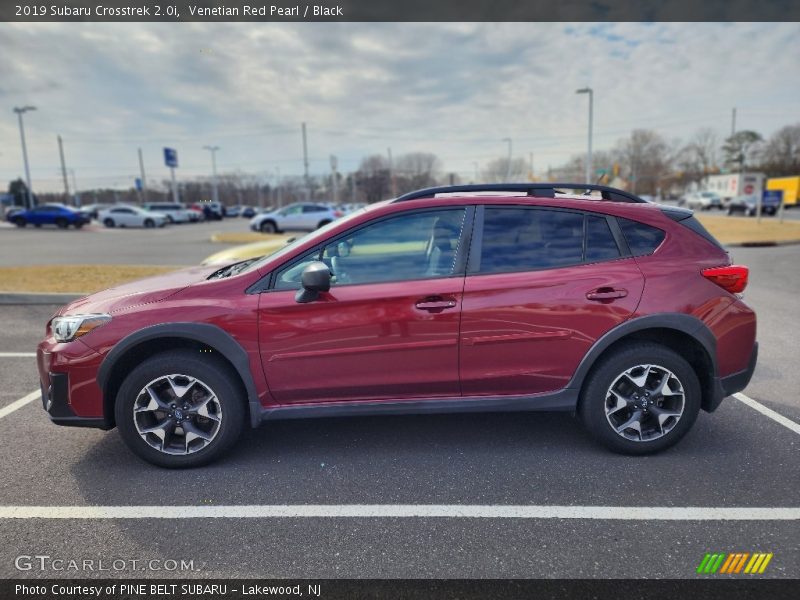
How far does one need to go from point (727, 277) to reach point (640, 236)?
1.96ft

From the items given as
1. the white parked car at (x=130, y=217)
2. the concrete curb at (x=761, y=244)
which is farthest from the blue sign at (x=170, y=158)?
the concrete curb at (x=761, y=244)

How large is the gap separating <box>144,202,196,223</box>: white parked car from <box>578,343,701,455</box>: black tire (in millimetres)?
41780

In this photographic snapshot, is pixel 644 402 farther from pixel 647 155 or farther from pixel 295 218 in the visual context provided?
pixel 647 155

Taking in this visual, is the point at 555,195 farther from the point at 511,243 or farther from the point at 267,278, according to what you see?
the point at 267,278

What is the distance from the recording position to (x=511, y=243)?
10.8ft

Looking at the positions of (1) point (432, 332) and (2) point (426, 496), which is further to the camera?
(1) point (432, 332)

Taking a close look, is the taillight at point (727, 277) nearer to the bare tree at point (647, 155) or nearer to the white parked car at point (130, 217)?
the white parked car at point (130, 217)

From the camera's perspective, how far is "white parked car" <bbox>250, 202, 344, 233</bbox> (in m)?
25.4

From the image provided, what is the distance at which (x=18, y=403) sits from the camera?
435cm

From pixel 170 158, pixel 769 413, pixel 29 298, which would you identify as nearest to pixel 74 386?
pixel 769 413

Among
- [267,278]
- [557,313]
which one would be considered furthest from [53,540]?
[557,313]

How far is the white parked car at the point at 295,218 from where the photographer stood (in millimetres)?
25359

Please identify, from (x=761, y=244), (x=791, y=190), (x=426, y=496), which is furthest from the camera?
(x=791, y=190)

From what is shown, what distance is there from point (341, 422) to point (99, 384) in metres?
1.67
